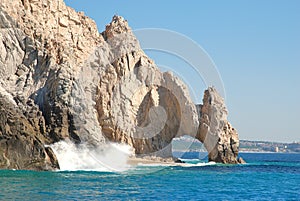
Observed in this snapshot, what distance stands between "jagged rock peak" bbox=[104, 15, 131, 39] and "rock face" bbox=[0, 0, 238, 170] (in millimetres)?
146

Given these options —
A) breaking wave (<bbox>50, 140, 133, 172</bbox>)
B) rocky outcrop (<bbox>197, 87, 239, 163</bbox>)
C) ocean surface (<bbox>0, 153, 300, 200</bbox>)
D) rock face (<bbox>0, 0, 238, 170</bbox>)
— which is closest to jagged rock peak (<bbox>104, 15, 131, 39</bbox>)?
rock face (<bbox>0, 0, 238, 170</bbox>)

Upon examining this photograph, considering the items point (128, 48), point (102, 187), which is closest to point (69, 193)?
point (102, 187)

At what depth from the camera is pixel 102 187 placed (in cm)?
3033

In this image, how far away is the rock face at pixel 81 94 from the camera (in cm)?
4030

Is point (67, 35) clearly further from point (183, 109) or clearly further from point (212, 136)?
point (212, 136)

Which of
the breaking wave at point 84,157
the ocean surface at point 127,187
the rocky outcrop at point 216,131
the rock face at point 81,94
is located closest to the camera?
the ocean surface at point 127,187

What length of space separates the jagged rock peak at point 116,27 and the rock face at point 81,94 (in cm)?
15

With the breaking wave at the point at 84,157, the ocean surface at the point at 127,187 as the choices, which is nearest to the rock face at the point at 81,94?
the breaking wave at the point at 84,157

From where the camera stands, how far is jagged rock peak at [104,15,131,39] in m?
67.1

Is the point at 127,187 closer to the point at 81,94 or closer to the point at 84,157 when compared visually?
the point at 84,157

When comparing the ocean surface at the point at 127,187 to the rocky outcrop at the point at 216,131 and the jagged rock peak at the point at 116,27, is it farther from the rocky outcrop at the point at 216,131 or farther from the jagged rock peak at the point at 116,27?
the jagged rock peak at the point at 116,27

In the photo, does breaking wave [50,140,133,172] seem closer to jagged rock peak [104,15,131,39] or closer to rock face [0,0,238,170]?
rock face [0,0,238,170]

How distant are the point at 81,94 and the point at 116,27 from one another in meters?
24.8

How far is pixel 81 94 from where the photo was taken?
44625mm
